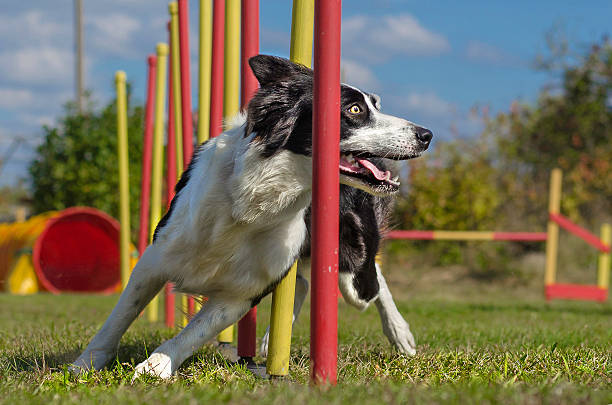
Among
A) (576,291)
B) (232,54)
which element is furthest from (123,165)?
(576,291)

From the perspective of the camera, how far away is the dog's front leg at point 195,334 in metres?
2.67

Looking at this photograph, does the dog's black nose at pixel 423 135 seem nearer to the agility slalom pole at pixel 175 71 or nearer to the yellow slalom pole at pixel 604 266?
the agility slalom pole at pixel 175 71

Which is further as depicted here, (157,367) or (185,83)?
(185,83)

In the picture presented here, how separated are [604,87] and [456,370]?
15943 mm

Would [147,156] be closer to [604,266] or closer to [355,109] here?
[355,109]

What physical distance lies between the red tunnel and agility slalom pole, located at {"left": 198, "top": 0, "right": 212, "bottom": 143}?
631 cm

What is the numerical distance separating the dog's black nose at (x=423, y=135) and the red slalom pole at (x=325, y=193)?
28.6 inches

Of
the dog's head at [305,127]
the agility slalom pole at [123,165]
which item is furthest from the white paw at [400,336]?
the agility slalom pole at [123,165]

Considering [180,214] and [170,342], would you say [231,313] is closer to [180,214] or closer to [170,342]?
[170,342]

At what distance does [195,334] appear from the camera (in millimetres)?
2836

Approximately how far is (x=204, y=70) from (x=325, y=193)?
221 cm

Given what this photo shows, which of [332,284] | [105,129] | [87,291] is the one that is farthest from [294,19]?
[105,129]

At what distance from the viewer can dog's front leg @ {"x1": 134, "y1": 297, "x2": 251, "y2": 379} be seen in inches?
105

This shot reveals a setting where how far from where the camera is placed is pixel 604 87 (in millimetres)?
16734
